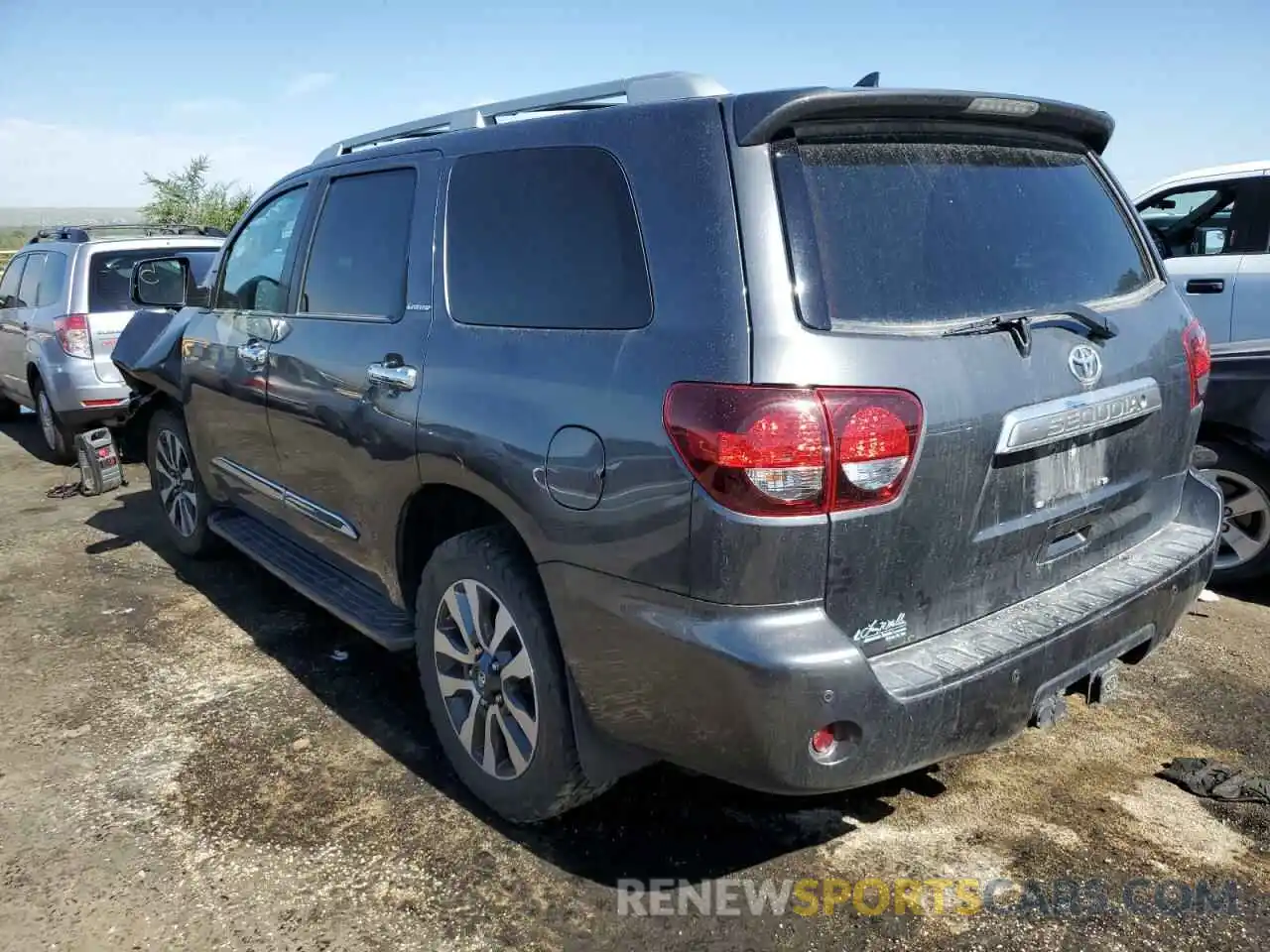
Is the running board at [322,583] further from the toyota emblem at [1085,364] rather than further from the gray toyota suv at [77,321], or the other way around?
the gray toyota suv at [77,321]

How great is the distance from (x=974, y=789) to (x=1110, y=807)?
1.26 ft

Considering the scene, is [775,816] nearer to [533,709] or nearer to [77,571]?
[533,709]

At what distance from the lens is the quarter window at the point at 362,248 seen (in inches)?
126

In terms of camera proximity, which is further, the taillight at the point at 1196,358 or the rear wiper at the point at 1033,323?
the taillight at the point at 1196,358

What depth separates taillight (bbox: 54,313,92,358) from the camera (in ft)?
23.6

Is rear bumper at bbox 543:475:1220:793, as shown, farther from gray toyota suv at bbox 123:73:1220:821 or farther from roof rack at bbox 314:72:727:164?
roof rack at bbox 314:72:727:164

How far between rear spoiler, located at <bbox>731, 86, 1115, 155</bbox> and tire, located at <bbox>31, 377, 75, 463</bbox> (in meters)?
7.06

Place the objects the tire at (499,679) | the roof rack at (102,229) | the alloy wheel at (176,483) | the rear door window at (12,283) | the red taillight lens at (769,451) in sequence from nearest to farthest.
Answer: the red taillight lens at (769,451)
the tire at (499,679)
the alloy wheel at (176,483)
the roof rack at (102,229)
the rear door window at (12,283)

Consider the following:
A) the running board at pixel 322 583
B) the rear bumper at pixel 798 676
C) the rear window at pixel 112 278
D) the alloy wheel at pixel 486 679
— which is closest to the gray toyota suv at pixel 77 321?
the rear window at pixel 112 278

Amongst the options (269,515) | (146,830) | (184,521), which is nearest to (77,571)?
(184,521)

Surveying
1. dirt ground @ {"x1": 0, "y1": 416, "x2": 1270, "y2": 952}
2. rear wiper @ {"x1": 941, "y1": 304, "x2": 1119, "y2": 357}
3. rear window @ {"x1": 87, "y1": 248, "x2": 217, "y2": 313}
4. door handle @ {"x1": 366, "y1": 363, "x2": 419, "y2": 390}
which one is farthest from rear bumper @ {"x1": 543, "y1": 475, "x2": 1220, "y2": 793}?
rear window @ {"x1": 87, "y1": 248, "x2": 217, "y2": 313}

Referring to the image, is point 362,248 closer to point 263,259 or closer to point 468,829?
point 263,259

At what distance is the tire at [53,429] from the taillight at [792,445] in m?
7.06

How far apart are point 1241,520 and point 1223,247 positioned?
231cm
